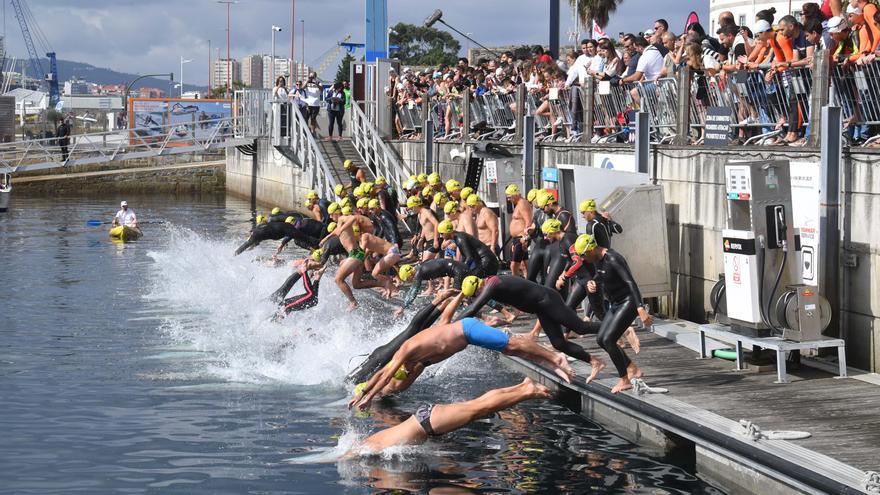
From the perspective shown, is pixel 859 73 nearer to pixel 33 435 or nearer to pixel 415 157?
pixel 33 435

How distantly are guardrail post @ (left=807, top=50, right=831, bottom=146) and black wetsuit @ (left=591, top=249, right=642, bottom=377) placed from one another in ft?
9.62

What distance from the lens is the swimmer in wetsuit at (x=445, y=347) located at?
1221cm

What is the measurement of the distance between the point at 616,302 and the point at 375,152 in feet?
68.8

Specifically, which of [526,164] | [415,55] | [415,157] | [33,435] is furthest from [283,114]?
[415,55]

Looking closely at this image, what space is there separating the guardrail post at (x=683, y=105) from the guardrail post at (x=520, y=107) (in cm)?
669

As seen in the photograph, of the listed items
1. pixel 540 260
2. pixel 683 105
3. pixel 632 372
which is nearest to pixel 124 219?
pixel 540 260

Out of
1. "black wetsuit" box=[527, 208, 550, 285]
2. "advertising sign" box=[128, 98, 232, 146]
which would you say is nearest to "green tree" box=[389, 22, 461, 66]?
"advertising sign" box=[128, 98, 232, 146]

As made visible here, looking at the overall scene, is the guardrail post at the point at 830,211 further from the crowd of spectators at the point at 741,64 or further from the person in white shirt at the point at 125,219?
the person in white shirt at the point at 125,219

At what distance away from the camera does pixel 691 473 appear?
10977mm

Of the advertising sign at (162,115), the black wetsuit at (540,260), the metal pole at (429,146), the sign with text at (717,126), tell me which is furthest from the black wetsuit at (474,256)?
the advertising sign at (162,115)

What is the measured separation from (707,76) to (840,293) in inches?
186

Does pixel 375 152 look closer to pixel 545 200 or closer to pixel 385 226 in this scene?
pixel 385 226

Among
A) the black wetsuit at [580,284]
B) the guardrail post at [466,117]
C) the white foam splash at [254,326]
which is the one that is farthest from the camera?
the guardrail post at [466,117]

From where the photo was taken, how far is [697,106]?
671 inches
